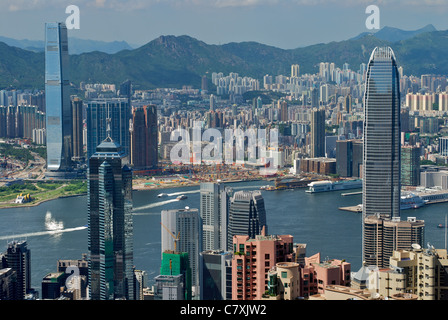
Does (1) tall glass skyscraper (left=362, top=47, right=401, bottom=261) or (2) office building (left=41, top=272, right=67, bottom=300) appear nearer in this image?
(2) office building (left=41, top=272, right=67, bottom=300)

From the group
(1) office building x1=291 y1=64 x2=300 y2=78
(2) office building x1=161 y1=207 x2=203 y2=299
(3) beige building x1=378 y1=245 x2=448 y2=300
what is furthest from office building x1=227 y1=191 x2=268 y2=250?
(1) office building x1=291 y1=64 x2=300 y2=78

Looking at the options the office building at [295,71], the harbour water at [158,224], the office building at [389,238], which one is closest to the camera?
the office building at [389,238]

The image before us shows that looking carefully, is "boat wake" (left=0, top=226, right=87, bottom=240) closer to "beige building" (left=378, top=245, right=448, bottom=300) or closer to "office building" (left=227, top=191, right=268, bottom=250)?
"office building" (left=227, top=191, right=268, bottom=250)

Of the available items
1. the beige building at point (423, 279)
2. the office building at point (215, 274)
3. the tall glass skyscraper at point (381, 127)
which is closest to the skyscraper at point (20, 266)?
the office building at point (215, 274)

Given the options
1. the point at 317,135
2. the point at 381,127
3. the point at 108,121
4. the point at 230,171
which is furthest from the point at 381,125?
the point at 317,135

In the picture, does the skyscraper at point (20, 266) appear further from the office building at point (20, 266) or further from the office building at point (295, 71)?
the office building at point (295, 71)

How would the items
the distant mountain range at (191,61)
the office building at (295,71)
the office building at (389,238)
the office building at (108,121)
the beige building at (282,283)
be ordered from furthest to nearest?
the office building at (295,71) → the office building at (108,121) → the distant mountain range at (191,61) → the office building at (389,238) → the beige building at (282,283)
